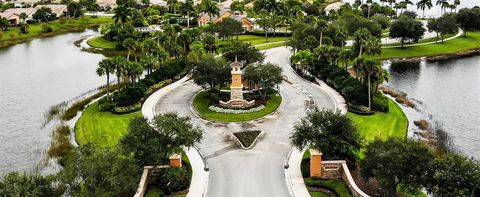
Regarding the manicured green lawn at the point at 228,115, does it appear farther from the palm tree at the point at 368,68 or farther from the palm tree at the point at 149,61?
the palm tree at the point at 149,61

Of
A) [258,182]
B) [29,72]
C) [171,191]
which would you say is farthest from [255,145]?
[29,72]

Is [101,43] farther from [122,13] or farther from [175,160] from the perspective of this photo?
[175,160]

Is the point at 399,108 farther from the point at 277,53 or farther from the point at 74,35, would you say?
the point at 74,35

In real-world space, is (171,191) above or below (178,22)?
below

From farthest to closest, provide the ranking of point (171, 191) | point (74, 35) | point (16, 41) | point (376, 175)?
point (74, 35) → point (16, 41) → point (171, 191) → point (376, 175)

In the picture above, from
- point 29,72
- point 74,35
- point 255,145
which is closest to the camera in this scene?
point 255,145

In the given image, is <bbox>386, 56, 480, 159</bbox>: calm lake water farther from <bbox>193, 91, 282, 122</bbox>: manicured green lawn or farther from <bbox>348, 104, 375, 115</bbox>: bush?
<bbox>193, 91, 282, 122</bbox>: manicured green lawn
